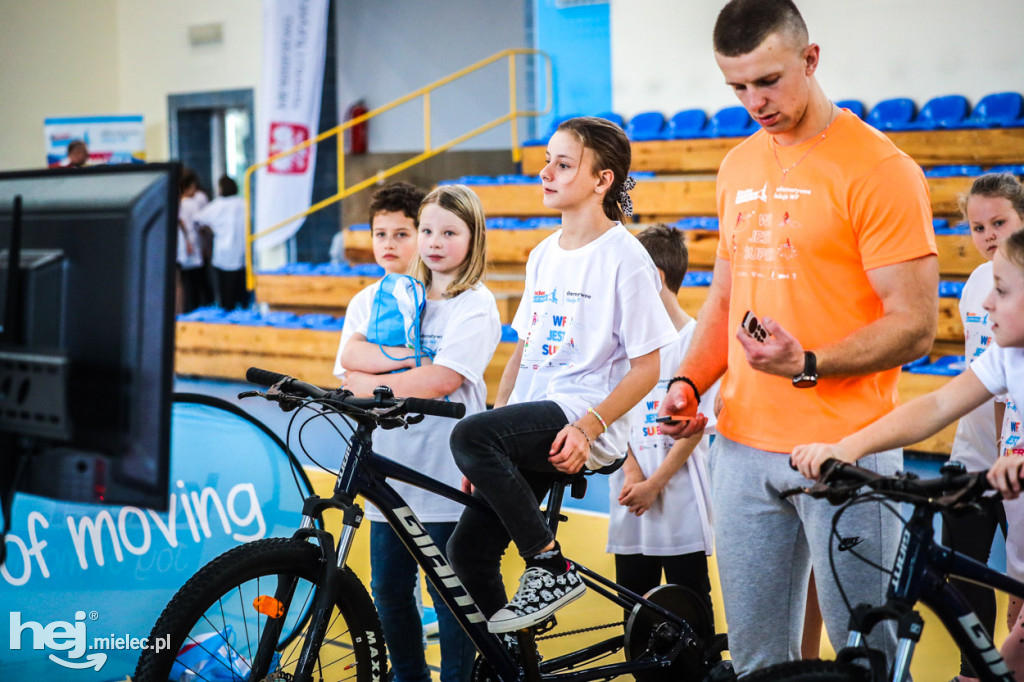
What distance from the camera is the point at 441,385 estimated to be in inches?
94.9

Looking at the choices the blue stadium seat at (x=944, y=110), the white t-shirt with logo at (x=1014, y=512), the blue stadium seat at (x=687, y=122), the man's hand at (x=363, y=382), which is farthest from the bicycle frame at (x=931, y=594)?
the blue stadium seat at (x=687, y=122)

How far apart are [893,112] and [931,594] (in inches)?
283

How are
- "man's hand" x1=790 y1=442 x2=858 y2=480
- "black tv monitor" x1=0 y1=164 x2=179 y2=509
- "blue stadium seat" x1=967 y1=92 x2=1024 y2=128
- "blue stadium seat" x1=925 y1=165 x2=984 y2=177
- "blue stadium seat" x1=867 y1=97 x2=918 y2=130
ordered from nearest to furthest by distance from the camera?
"black tv monitor" x1=0 y1=164 x2=179 y2=509, "man's hand" x1=790 y1=442 x2=858 y2=480, "blue stadium seat" x1=925 y1=165 x2=984 y2=177, "blue stadium seat" x1=967 y1=92 x2=1024 y2=128, "blue stadium seat" x1=867 y1=97 x2=918 y2=130

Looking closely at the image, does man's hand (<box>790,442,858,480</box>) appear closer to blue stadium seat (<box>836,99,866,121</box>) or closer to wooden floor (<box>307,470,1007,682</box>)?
wooden floor (<box>307,470,1007,682</box>)

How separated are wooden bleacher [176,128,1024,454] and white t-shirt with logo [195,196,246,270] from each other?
5.74ft

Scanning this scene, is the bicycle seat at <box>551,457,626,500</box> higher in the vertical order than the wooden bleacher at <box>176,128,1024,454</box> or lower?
lower

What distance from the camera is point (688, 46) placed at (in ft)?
30.4

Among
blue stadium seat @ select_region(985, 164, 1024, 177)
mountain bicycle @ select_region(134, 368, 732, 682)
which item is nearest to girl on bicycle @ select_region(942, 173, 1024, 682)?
mountain bicycle @ select_region(134, 368, 732, 682)

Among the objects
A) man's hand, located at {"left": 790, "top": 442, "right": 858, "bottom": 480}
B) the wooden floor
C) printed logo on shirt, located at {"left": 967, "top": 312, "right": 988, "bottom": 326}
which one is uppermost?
printed logo on shirt, located at {"left": 967, "top": 312, "right": 988, "bottom": 326}

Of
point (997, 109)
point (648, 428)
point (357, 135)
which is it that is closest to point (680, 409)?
point (648, 428)

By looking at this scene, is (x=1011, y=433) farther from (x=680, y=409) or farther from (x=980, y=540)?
(x=680, y=409)

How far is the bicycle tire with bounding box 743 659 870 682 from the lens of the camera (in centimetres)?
154

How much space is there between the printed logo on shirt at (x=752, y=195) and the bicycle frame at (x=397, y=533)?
2.72 feet

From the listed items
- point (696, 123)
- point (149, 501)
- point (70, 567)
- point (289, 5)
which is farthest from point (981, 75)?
point (149, 501)
